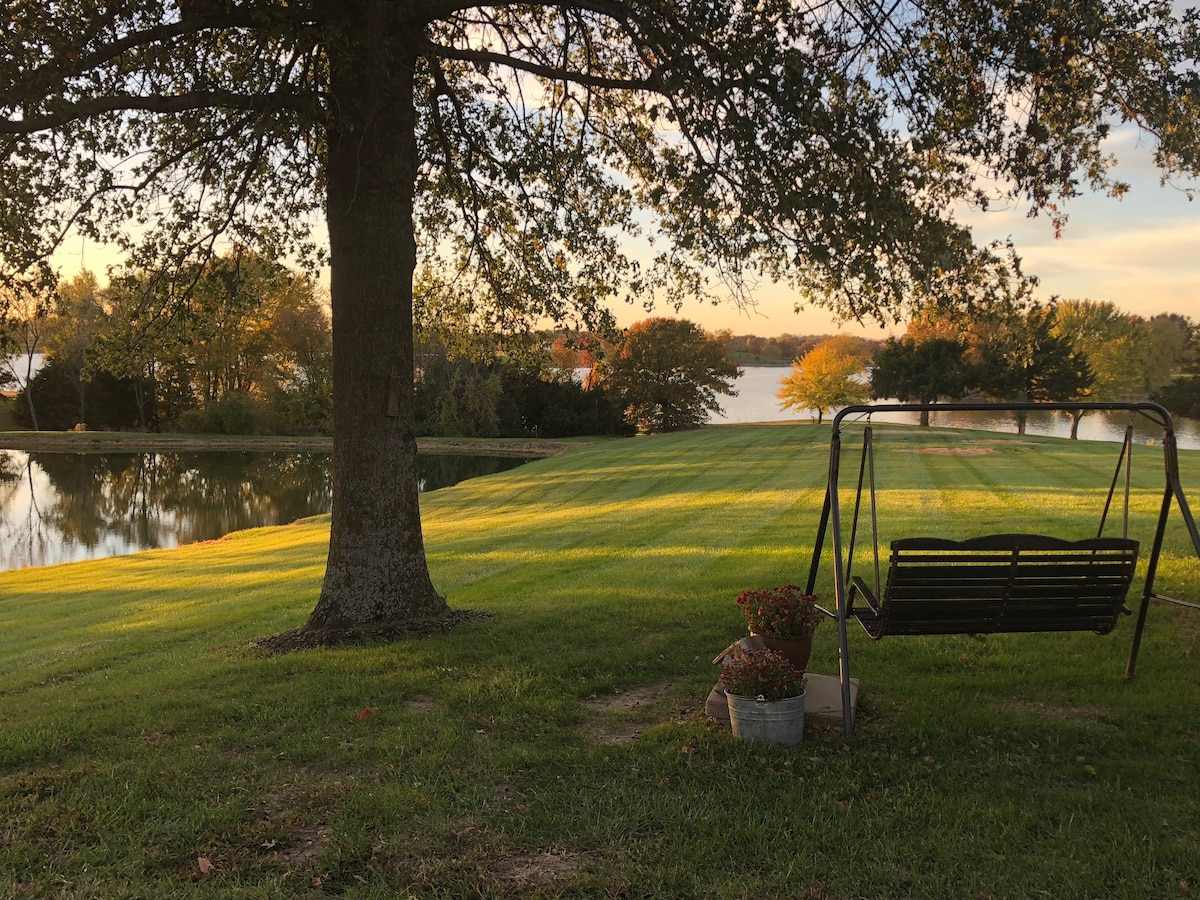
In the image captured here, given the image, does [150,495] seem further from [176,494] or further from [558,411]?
[558,411]

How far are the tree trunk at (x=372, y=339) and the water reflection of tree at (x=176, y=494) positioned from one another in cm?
1771

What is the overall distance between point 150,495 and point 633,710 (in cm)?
3011

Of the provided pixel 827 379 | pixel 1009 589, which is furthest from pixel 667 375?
pixel 1009 589

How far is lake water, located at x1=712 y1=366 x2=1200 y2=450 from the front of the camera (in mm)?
51281

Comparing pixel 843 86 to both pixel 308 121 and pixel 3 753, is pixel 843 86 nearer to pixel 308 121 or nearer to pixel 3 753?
pixel 308 121

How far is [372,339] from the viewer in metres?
6.66

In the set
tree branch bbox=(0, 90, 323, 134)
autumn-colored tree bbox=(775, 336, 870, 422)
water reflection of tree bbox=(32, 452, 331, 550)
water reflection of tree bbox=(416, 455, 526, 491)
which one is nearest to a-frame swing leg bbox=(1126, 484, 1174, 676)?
tree branch bbox=(0, 90, 323, 134)

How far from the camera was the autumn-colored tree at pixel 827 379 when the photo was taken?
150 feet

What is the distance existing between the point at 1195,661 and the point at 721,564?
5045 mm

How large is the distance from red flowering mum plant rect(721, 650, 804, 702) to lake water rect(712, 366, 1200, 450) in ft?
151

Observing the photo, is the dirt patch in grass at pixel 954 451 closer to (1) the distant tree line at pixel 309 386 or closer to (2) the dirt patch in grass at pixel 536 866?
(1) the distant tree line at pixel 309 386

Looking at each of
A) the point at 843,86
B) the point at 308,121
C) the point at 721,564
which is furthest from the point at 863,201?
the point at 721,564

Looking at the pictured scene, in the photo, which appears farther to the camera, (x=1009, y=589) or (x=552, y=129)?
(x=552, y=129)

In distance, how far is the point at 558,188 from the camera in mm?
8844
